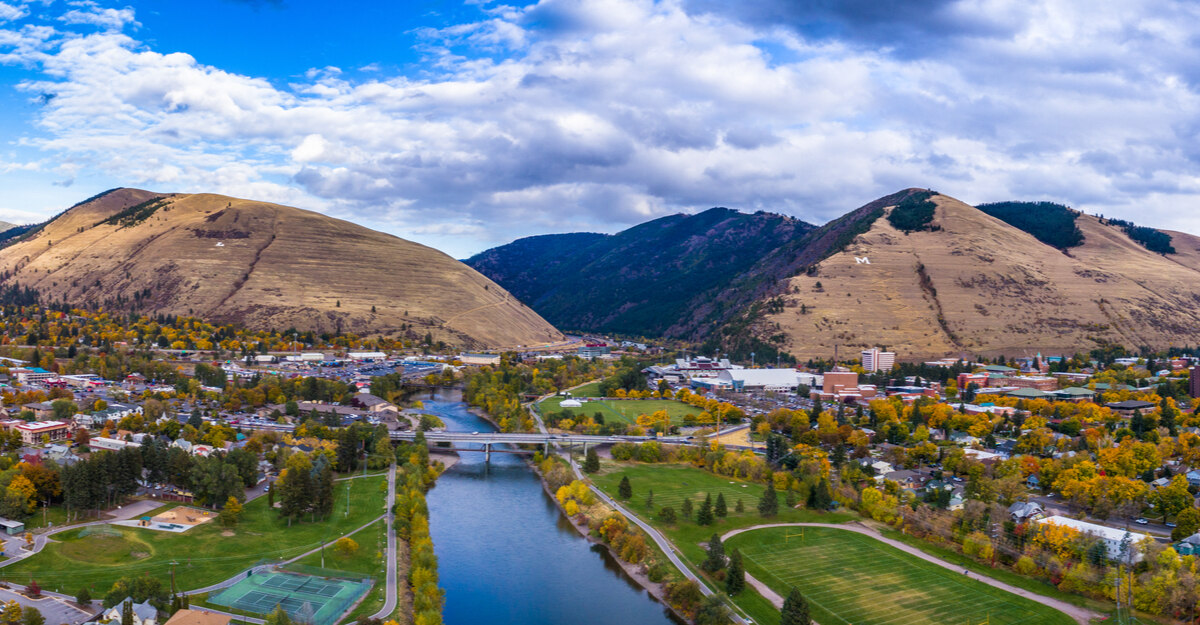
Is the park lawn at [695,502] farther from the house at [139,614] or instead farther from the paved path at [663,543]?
the house at [139,614]

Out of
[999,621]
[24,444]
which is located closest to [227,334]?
[24,444]

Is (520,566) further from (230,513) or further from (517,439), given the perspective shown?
(517,439)

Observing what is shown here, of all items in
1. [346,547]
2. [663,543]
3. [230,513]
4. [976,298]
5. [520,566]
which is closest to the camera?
[346,547]

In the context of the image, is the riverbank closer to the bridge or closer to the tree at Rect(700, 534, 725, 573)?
the tree at Rect(700, 534, 725, 573)

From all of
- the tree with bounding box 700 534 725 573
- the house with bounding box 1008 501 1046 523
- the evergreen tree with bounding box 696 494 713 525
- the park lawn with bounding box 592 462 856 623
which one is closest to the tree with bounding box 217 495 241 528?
the park lawn with bounding box 592 462 856 623

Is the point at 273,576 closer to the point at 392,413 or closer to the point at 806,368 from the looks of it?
the point at 392,413

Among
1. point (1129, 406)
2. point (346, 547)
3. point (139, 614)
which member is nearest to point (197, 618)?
point (139, 614)
